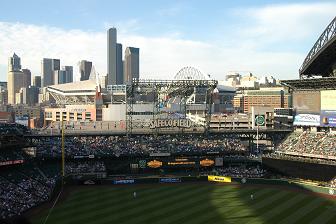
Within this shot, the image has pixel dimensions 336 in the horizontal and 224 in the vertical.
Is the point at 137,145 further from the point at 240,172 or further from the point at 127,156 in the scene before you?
the point at 240,172

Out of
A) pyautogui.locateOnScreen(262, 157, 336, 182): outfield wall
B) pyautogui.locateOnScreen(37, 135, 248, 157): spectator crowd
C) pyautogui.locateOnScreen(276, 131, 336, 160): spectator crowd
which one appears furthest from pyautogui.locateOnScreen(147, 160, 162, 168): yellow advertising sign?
pyautogui.locateOnScreen(276, 131, 336, 160): spectator crowd

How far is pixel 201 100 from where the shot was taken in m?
181

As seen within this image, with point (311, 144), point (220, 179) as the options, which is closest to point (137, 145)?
point (220, 179)

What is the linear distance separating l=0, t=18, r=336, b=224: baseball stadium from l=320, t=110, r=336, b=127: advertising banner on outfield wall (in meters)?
0.17

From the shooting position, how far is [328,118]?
67.2 m

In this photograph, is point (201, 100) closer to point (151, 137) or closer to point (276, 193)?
point (151, 137)

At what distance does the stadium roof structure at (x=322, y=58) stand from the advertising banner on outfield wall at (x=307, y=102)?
21.6 ft

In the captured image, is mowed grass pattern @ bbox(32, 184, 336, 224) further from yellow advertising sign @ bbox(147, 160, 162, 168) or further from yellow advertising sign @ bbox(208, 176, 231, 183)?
yellow advertising sign @ bbox(147, 160, 162, 168)

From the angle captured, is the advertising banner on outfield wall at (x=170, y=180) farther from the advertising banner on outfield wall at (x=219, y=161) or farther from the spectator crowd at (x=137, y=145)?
the advertising banner on outfield wall at (x=219, y=161)

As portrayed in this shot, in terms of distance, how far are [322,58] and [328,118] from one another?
38.5ft

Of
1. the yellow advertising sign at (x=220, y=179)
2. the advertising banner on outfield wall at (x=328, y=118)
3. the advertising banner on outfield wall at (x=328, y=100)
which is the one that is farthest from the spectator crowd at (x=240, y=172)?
the advertising banner on outfield wall at (x=328, y=100)

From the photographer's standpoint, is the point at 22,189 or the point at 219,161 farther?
the point at 219,161

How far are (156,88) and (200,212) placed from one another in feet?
102

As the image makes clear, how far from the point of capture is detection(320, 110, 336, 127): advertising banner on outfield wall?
66431mm
